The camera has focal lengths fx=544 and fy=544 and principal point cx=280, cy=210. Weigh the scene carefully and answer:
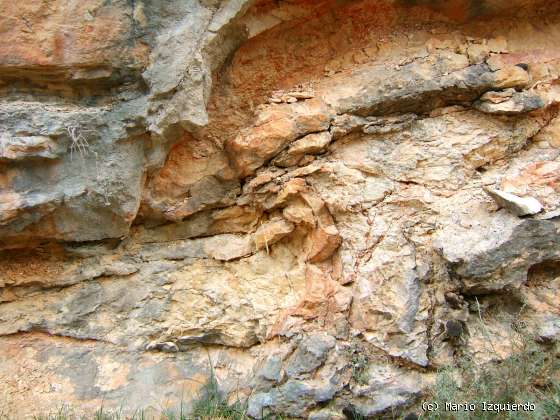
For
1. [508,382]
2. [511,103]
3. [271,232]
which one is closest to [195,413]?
[271,232]

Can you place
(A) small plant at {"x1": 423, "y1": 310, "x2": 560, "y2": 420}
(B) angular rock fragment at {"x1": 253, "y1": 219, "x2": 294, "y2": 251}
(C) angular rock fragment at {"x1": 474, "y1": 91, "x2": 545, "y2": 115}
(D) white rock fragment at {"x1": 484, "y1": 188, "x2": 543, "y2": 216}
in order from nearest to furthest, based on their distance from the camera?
(A) small plant at {"x1": 423, "y1": 310, "x2": 560, "y2": 420}, (D) white rock fragment at {"x1": 484, "y1": 188, "x2": 543, "y2": 216}, (C) angular rock fragment at {"x1": 474, "y1": 91, "x2": 545, "y2": 115}, (B) angular rock fragment at {"x1": 253, "y1": 219, "x2": 294, "y2": 251}

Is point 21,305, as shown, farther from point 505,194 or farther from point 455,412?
point 505,194

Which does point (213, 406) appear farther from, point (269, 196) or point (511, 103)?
point (511, 103)

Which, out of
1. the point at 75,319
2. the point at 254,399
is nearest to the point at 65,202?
the point at 75,319

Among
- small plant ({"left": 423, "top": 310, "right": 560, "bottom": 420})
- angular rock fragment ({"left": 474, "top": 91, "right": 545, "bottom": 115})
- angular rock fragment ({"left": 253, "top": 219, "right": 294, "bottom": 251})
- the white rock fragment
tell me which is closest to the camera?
small plant ({"left": 423, "top": 310, "right": 560, "bottom": 420})

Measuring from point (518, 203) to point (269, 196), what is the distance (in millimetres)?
1368

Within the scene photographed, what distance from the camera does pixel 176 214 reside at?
10.7 feet

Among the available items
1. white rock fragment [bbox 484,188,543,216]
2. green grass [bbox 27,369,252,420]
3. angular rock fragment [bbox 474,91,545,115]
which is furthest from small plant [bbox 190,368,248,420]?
angular rock fragment [bbox 474,91,545,115]

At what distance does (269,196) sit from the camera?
10.7 feet

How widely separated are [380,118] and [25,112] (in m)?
1.92

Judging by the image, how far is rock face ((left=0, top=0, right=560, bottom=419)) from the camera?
9.00 feet

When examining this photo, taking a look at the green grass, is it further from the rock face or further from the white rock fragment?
the white rock fragment

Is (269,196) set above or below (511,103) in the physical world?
below

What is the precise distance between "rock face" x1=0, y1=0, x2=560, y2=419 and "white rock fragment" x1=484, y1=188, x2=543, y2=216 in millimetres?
12
